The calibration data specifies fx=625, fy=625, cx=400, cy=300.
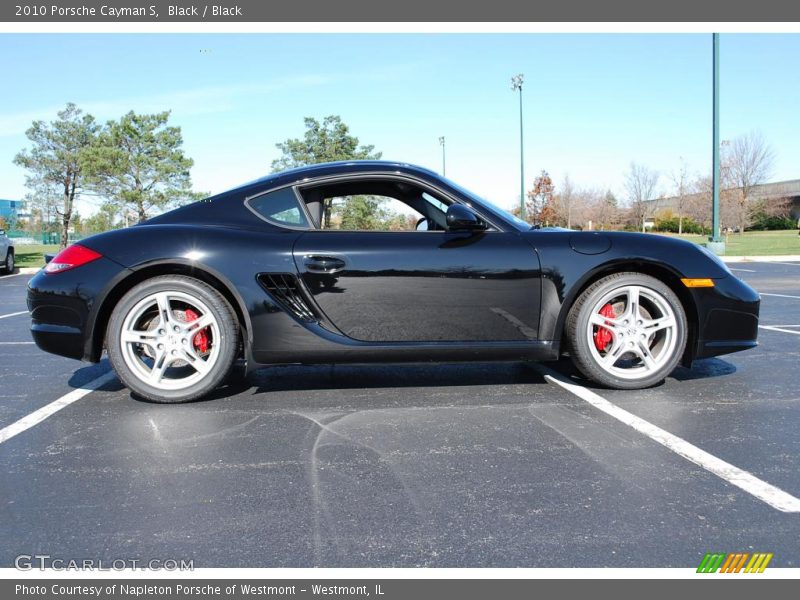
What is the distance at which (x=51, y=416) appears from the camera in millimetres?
3498

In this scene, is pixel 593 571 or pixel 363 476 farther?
pixel 363 476

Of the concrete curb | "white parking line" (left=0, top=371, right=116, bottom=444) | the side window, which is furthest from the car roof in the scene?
the concrete curb

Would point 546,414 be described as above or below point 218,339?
below

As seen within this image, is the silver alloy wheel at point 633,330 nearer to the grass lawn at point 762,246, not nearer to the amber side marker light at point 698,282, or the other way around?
the amber side marker light at point 698,282

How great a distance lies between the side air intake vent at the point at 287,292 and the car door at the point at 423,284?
0.23ft

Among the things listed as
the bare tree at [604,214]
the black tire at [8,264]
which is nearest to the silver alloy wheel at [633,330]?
the black tire at [8,264]

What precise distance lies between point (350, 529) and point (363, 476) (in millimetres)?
466

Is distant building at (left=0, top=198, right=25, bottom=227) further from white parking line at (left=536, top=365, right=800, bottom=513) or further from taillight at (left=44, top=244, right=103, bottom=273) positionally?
white parking line at (left=536, top=365, right=800, bottom=513)

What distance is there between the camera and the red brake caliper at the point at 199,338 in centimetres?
379

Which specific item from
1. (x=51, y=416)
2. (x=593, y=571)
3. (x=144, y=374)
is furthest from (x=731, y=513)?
(x=51, y=416)

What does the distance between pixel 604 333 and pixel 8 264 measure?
18219 millimetres

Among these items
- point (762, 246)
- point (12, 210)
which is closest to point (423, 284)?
point (762, 246)

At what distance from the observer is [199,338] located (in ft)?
12.5

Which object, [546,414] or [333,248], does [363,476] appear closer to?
[546,414]
